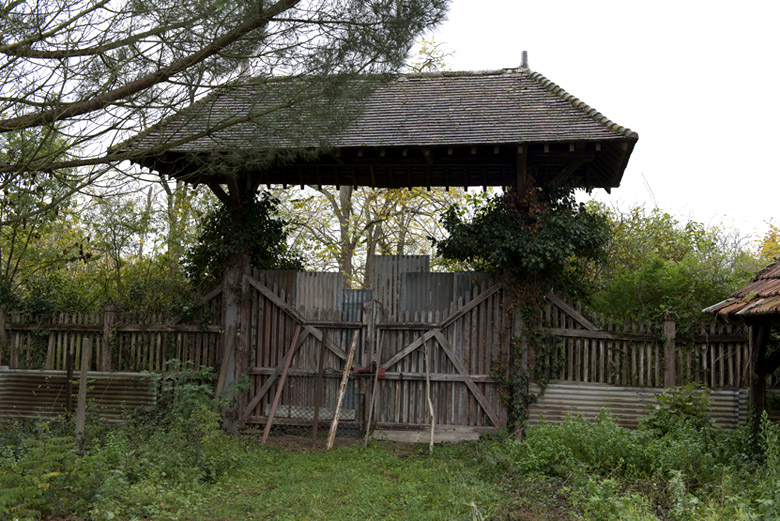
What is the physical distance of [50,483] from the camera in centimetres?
603

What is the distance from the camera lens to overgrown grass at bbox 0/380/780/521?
577cm

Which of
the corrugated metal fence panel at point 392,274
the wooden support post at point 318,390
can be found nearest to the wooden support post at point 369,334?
the corrugated metal fence panel at point 392,274

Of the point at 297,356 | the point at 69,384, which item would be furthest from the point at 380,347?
the point at 69,384

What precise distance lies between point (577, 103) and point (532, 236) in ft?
7.76

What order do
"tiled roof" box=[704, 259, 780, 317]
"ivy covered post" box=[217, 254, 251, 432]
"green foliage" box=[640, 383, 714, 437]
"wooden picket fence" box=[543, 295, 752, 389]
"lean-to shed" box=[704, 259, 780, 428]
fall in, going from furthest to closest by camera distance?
"ivy covered post" box=[217, 254, 251, 432] → "wooden picket fence" box=[543, 295, 752, 389] → "green foliage" box=[640, 383, 714, 437] → "lean-to shed" box=[704, 259, 780, 428] → "tiled roof" box=[704, 259, 780, 317]

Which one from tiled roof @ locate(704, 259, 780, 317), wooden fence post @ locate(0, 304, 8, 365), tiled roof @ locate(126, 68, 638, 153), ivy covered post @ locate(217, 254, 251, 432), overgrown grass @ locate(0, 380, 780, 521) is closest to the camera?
overgrown grass @ locate(0, 380, 780, 521)

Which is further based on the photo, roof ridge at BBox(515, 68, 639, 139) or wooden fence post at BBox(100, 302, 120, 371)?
wooden fence post at BBox(100, 302, 120, 371)

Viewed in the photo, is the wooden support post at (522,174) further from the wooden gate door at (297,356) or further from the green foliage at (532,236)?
the wooden gate door at (297,356)

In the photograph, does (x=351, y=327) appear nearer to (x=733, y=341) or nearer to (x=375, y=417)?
(x=375, y=417)

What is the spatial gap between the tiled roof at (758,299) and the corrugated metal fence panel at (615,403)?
2.24m

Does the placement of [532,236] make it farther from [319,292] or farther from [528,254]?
[319,292]

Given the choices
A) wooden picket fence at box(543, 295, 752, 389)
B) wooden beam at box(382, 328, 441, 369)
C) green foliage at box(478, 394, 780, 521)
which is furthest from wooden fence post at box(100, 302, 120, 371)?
wooden picket fence at box(543, 295, 752, 389)

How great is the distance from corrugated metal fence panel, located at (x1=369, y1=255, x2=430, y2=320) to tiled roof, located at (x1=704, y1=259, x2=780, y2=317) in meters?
4.63

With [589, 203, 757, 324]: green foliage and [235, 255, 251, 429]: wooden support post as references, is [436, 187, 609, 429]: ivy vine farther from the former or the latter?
[235, 255, 251, 429]: wooden support post
